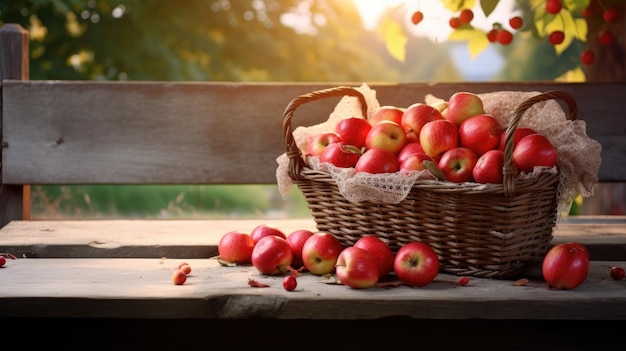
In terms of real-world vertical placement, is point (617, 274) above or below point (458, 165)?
below

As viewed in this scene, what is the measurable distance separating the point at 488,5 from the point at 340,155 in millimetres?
969

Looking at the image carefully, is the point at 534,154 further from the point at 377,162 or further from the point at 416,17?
the point at 416,17

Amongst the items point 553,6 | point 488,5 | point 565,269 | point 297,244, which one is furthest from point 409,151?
point 553,6

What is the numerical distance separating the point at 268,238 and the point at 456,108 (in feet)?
→ 2.20

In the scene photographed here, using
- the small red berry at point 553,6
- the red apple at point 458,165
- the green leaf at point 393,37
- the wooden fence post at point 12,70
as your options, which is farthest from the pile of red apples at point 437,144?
the wooden fence post at point 12,70

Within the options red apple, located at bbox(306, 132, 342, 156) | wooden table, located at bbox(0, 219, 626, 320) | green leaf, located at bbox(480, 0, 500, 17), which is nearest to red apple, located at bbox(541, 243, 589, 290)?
wooden table, located at bbox(0, 219, 626, 320)

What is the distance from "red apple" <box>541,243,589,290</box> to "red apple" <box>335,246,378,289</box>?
428 millimetres

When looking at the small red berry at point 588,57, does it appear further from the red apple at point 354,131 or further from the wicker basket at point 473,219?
the red apple at point 354,131

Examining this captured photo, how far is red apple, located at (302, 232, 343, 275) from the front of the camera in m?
1.98

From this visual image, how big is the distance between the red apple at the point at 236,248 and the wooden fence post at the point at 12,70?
1234 mm

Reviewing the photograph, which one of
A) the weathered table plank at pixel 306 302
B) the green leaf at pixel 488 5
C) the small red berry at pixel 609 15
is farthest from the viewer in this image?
the small red berry at pixel 609 15

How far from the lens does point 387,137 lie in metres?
2.14

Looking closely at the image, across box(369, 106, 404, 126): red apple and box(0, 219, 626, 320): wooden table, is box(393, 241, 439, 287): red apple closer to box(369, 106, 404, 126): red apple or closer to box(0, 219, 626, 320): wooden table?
box(0, 219, 626, 320): wooden table

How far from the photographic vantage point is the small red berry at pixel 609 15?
308 centimetres
